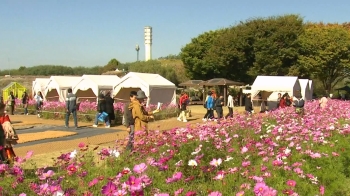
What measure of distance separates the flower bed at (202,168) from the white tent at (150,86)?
1543 centimetres

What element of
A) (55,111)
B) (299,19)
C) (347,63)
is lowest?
(55,111)

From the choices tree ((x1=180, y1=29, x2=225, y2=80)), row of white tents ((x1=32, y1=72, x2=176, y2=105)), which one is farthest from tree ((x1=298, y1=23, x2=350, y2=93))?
row of white tents ((x1=32, y1=72, x2=176, y2=105))

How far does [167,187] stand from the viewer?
372 centimetres

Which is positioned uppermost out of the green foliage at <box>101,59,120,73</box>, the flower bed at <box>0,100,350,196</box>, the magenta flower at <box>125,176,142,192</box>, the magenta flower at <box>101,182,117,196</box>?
the green foliage at <box>101,59,120,73</box>

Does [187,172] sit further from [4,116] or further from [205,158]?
[4,116]

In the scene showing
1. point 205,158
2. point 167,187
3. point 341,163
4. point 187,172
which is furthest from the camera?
point 341,163

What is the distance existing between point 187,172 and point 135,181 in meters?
1.77

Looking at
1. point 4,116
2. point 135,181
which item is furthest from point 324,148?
point 4,116

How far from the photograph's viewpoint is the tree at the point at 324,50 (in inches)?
1502

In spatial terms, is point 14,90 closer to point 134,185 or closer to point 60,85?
point 60,85

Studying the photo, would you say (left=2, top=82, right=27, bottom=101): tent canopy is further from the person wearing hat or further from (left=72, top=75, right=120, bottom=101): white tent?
the person wearing hat

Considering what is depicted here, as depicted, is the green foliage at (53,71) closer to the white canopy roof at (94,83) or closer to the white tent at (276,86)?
the white canopy roof at (94,83)

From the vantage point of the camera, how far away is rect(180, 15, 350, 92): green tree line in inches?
1508

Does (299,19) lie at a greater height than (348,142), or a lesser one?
greater
